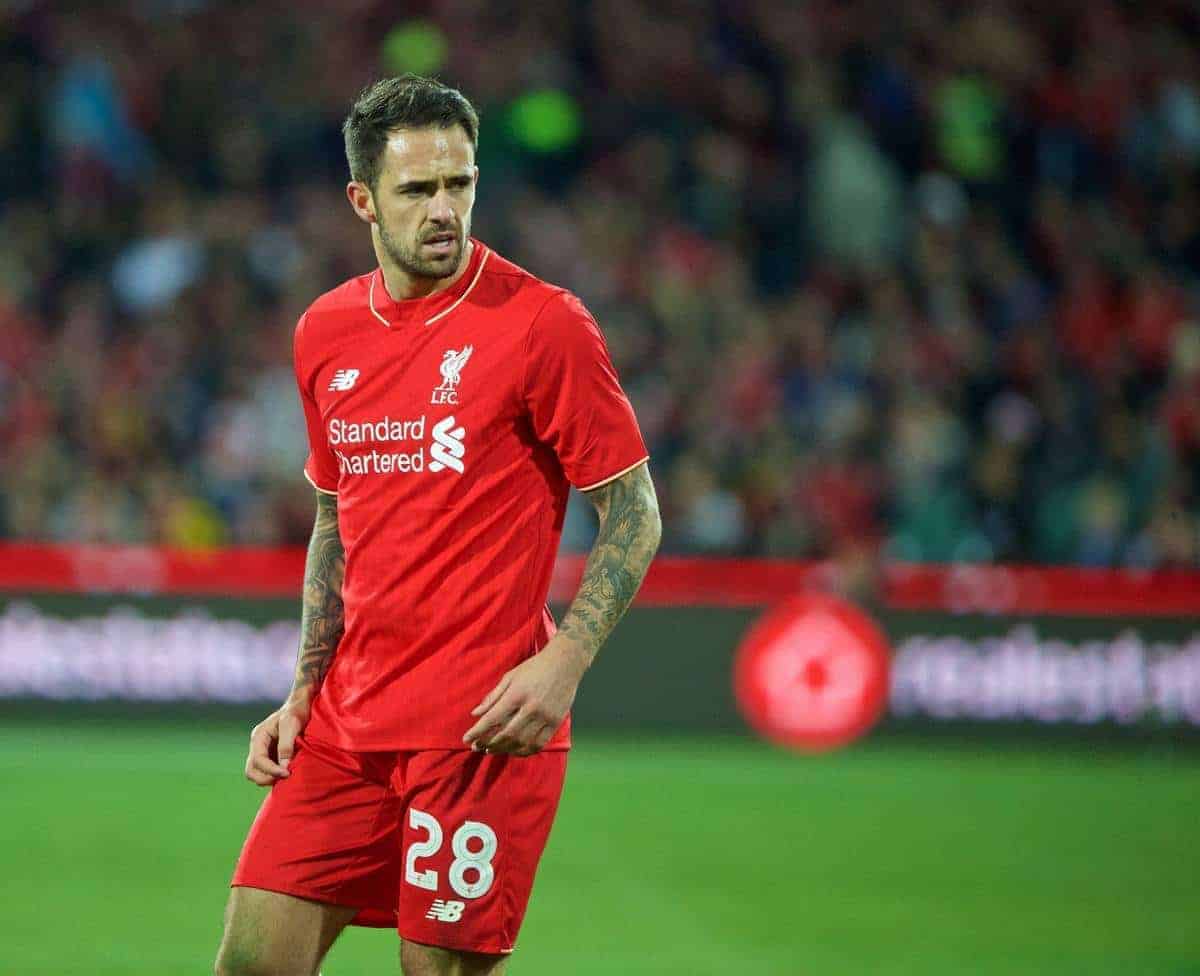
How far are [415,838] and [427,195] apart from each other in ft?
4.55

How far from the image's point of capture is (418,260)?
13.8ft

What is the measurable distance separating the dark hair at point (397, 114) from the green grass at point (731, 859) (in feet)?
11.6

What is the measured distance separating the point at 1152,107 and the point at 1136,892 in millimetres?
9238

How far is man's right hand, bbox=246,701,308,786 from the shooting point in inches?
171

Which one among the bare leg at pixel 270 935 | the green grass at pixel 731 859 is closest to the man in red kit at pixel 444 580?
the bare leg at pixel 270 935

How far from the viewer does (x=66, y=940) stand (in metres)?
7.09

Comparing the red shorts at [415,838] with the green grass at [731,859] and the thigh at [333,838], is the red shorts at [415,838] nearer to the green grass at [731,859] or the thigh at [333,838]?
the thigh at [333,838]

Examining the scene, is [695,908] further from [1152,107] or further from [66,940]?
[1152,107]

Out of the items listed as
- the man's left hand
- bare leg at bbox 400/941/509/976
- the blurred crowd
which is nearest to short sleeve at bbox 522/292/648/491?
the man's left hand

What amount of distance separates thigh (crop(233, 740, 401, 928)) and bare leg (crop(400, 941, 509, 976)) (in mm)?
195

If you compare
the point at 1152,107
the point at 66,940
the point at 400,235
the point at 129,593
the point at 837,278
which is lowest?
the point at 66,940

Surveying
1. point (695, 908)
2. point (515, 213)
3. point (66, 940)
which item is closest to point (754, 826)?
point (695, 908)

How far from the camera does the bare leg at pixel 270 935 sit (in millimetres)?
4121

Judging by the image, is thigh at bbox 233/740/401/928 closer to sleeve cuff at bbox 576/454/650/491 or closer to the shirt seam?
sleeve cuff at bbox 576/454/650/491
